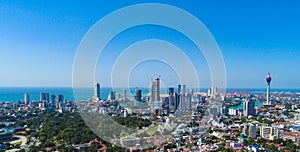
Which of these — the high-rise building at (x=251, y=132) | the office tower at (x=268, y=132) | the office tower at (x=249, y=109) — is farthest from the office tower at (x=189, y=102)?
the office tower at (x=249, y=109)

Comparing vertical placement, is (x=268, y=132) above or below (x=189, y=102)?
below

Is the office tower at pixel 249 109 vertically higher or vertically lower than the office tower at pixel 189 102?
lower

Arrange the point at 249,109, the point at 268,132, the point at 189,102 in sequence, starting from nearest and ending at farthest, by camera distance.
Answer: the point at 189,102 < the point at 268,132 < the point at 249,109

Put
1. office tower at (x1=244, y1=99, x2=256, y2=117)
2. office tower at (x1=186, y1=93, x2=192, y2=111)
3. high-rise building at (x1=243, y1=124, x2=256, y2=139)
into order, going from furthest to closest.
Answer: office tower at (x1=244, y1=99, x2=256, y2=117), high-rise building at (x1=243, y1=124, x2=256, y2=139), office tower at (x1=186, y1=93, x2=192, y2=111)

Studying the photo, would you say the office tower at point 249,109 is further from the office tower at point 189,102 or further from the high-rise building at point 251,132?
the office tower at point 189,102

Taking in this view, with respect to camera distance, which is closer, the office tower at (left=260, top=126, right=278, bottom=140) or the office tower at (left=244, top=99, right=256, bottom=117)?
the office tower at (left=260, top=126, right=278, bottom=140)

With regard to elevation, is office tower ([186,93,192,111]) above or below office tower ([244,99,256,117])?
above

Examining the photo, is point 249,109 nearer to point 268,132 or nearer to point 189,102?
point 268,132

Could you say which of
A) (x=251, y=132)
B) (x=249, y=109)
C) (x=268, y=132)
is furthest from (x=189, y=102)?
(x=249, y=109)

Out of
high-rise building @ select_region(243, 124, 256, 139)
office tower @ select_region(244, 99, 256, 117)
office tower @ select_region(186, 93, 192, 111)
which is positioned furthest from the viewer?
office tower @ select_region(244, 99, 256, 117)

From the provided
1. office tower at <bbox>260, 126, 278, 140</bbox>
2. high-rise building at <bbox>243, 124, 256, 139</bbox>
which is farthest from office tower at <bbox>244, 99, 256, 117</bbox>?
high-rise building at <bbox>243, 124, 256, 139</bbox>

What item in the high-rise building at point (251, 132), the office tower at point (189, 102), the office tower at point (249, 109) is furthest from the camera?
the office tower at point (249, 109)

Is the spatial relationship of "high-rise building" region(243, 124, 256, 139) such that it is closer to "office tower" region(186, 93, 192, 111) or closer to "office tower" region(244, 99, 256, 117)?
"office tower" region(186, 93, 192, 111)

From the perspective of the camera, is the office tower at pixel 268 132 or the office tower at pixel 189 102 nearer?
the office tower at pixel 189 102
